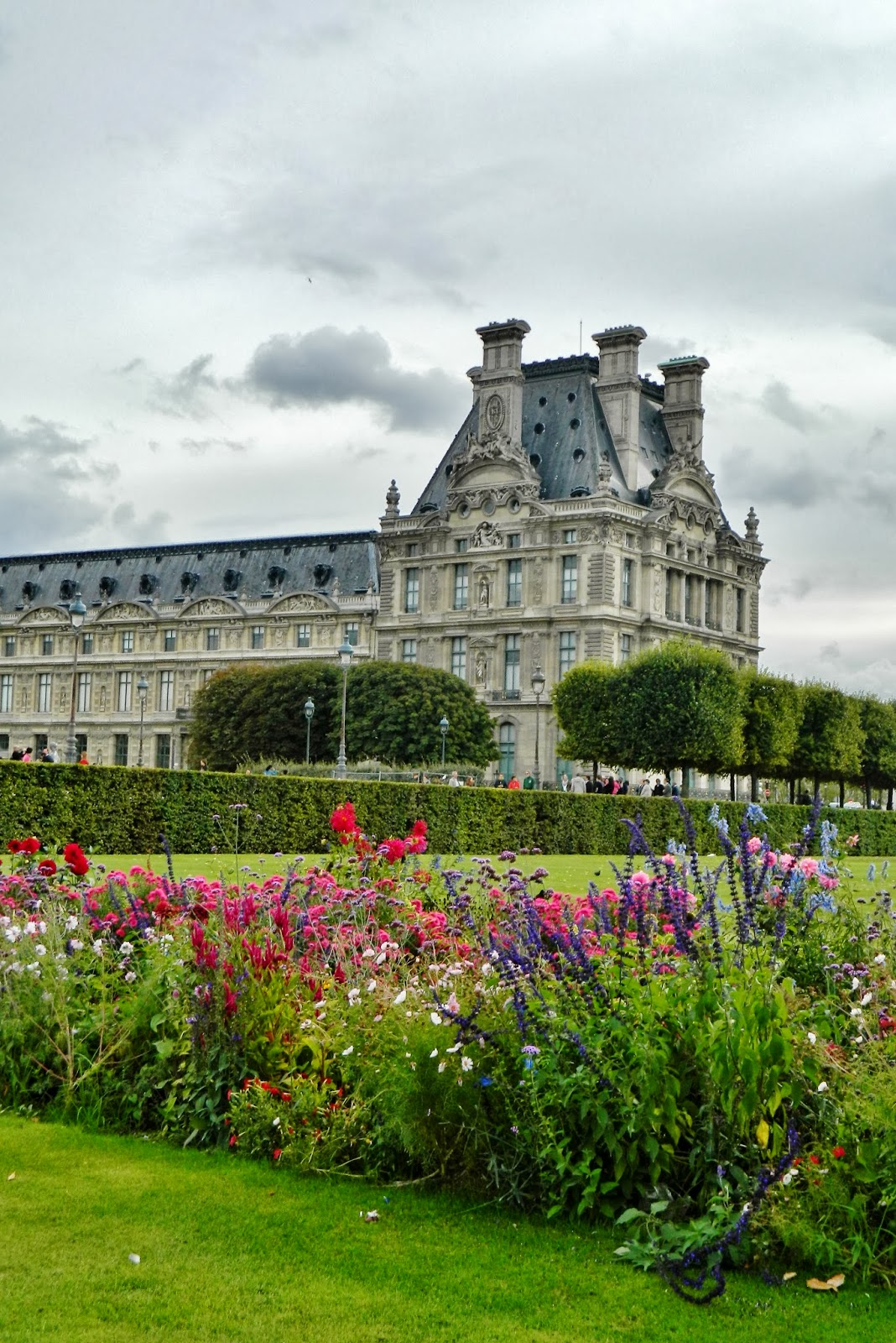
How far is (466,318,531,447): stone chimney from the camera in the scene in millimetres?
81500

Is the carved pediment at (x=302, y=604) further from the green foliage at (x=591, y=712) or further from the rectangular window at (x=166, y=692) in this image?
the green foliage at (x=591, y=712)

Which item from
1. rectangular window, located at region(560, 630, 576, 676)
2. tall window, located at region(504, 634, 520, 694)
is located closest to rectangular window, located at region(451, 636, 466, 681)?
tall window, located at region(504, 634, 520, 694)

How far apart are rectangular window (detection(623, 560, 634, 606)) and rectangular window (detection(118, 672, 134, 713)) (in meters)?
A: 33.7

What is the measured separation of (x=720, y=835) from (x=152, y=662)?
89.6 meters

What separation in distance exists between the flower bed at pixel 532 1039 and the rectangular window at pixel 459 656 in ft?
233

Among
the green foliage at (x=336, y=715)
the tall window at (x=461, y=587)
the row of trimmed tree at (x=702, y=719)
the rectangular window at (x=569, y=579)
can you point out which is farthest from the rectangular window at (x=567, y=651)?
the row of trimmed tree at (x=702, y=719)

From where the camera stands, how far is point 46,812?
78.7 ft

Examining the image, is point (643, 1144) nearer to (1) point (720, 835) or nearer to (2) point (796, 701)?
(1) point (720, 835)

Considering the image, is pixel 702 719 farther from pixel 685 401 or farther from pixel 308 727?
pixel 685 401

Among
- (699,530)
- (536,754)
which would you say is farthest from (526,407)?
(536,754)

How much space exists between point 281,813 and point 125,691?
70065mm

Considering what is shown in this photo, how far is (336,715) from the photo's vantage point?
7431 centimetres

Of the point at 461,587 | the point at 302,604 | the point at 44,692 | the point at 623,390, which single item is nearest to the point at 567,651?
the point at 461,587

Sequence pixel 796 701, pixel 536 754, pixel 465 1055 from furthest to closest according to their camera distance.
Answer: pixel 536 754
pixel 796 701
pixel 465 1055
